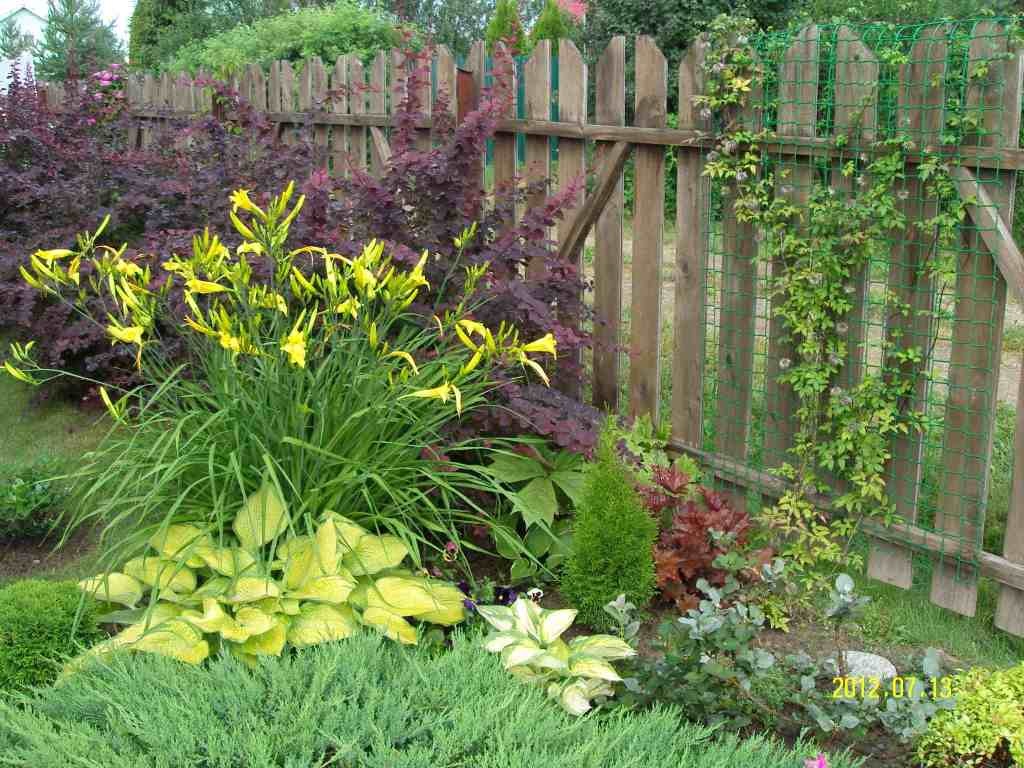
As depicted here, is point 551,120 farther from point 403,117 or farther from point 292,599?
point 292,599

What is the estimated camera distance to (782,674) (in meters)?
2.88

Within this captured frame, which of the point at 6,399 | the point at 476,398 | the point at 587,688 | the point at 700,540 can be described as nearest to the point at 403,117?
Result: the point at 476,398

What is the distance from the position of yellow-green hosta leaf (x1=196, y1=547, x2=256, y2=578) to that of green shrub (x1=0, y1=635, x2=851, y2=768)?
26.8 inches

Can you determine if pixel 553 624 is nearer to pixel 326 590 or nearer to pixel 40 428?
pixel 326 590

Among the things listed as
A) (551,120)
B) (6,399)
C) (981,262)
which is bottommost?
(6,399)

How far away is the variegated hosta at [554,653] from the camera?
2748 mm

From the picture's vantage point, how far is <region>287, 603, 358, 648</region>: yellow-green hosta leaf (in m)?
2.98

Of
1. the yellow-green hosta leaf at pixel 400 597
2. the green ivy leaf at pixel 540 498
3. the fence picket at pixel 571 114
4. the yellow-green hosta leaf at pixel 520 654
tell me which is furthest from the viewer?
the fence picket at pixel 571 114

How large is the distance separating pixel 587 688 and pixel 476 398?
1143 mm

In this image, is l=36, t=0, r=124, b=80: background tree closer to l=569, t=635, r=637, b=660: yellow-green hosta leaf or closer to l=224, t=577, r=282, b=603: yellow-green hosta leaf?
l=224, t=577, r=282, b=603: yellow-green hosta leaf

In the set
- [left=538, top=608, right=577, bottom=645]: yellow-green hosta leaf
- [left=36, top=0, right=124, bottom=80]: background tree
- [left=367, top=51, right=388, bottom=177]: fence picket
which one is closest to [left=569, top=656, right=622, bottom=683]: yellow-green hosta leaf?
[left=538, top=608, right=577, bottom=645]: yellow-green hosta leaf

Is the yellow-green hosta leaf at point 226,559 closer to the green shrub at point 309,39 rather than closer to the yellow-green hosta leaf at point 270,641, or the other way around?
the yellow-green hosta leaf at point 270,641

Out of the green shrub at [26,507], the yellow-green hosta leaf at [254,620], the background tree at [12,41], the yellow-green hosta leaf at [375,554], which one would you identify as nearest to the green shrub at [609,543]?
the yellow-green hosta leaf at [375,554]

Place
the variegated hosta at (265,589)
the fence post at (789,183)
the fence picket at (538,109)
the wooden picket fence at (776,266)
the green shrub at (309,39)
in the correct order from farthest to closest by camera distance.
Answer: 1. the green shrub at (309,39)
2. the fence picket at (538,109)
3. the fence post at (789,183)
4. the wooden picket fence at (776,266)
5. the variegated hosta at (265,589)
